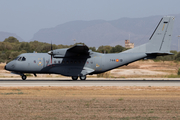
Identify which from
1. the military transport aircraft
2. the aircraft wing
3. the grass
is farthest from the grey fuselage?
the grass

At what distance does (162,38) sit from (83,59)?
9.87m

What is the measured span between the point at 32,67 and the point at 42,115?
1997cm

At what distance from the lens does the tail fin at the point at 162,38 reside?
106 ft

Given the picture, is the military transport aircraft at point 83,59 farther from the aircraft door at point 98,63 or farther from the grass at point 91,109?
the grass at point 91,109

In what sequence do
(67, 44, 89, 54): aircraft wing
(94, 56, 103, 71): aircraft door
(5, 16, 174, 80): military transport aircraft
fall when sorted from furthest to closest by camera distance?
(94, 56, 103, 71): aircraft door → (5, 16, 174, 80): military transport aircraft → (67, 44, 89, 54): aircraft wing

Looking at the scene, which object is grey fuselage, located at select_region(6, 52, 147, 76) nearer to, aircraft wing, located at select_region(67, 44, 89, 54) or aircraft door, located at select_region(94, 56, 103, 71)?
aircraft door, located at select_region(94, 56, 103, 71)

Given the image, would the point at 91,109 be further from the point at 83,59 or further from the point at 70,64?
the point at 83,59

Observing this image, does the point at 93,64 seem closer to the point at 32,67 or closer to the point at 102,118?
the point at 32,67

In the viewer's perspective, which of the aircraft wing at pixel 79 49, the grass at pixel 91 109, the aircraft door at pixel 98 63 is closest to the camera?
the grass at pixel 91 109

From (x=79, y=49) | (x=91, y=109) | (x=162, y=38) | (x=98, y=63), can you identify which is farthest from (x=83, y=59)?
(x=91, y=109)

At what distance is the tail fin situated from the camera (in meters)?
32.3

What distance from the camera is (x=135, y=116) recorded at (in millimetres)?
11906

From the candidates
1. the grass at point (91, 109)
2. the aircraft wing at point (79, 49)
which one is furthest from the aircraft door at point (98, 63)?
the grass at point (91, 109)

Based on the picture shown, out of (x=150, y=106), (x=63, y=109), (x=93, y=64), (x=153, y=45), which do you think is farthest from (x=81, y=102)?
(x=153, y=45)
